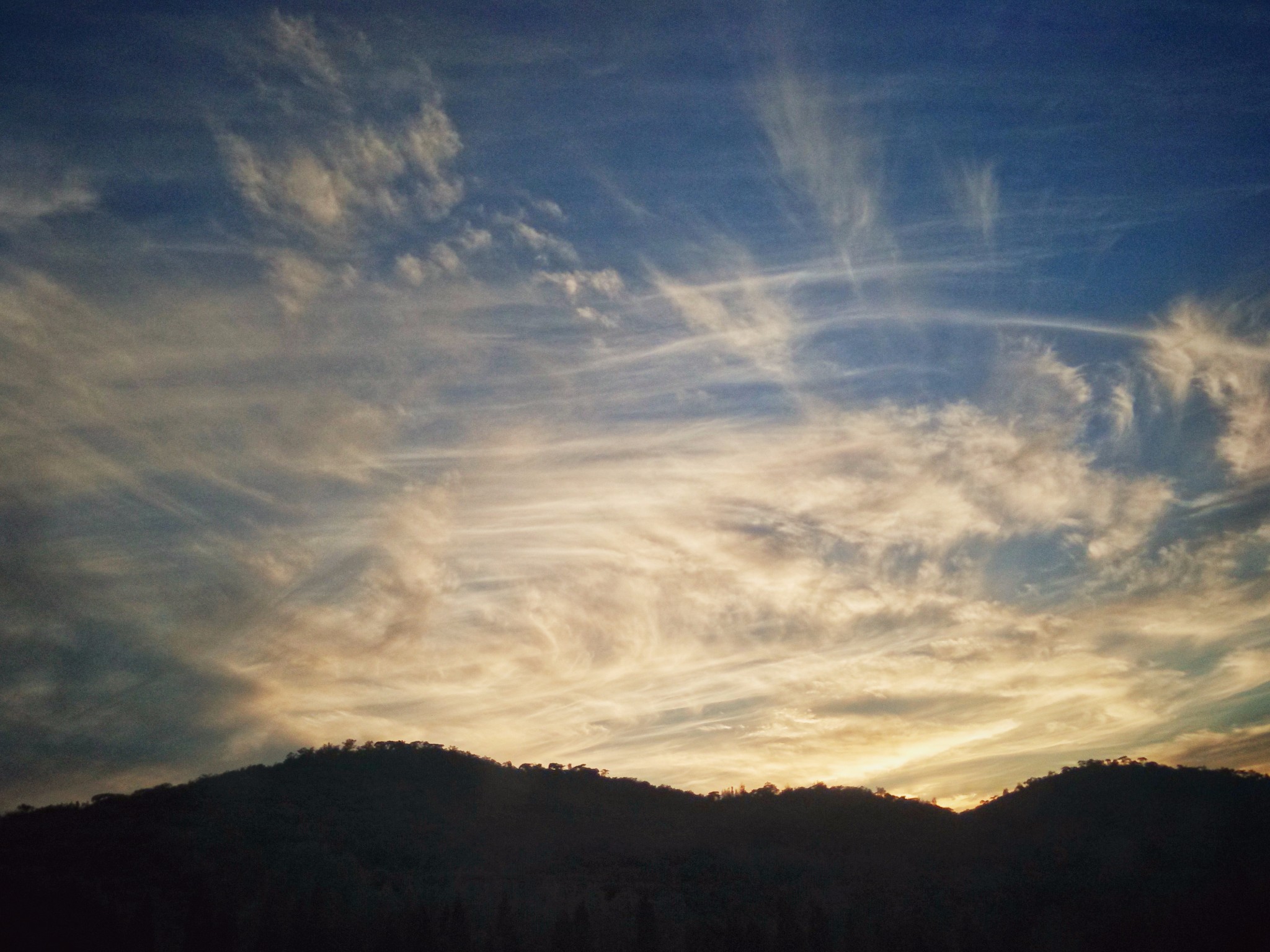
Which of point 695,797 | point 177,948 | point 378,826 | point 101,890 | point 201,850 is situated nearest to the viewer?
point 177,948

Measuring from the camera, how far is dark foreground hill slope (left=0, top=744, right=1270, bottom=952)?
37.5m

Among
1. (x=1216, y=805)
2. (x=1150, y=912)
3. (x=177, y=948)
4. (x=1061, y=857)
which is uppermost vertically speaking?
(x=1216, y=805)

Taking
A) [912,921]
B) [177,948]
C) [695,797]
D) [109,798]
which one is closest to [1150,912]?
[912,921]

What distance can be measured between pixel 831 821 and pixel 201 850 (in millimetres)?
43459

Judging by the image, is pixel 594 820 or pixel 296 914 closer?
pixel 296 914

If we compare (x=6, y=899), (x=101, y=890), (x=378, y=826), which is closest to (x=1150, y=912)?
(x=378, y=826)

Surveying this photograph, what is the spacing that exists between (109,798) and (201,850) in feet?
→ 48.7

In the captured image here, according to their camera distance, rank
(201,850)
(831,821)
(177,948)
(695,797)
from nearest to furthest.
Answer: (177,948), (201,850), (831,821), (695,797)

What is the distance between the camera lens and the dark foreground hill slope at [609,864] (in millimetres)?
37469

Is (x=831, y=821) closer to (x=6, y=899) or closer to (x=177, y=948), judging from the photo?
(x=177, y=948)

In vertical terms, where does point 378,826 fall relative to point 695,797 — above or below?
below

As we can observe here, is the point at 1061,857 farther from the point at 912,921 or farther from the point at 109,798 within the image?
the point at 109,798

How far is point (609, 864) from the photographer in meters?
50.3

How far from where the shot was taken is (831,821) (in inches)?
2542
